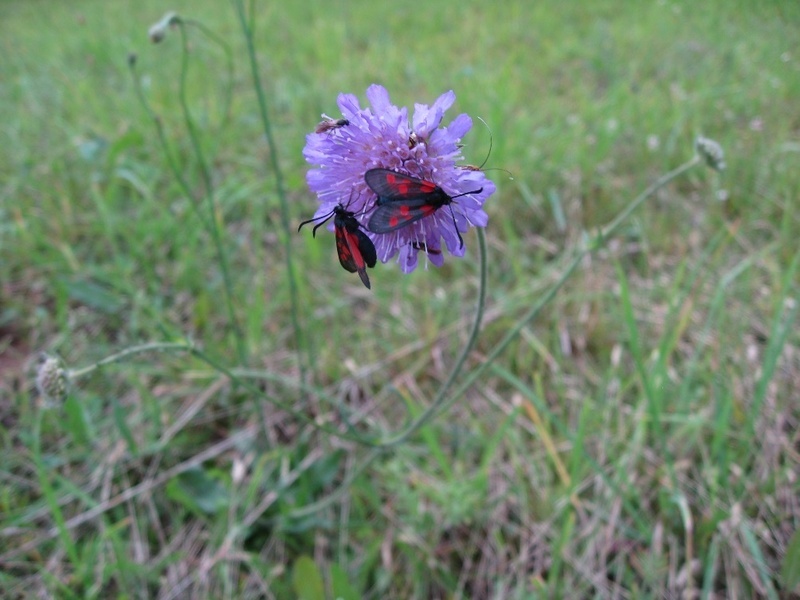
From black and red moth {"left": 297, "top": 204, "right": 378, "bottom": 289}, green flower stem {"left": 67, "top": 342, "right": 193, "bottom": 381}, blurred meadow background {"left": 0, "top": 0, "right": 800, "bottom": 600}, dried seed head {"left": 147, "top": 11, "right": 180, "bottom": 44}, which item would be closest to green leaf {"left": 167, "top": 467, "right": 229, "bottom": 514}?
blurred meadow background {"left": 0, "top": 0, "right": 800, "bottom": 600}

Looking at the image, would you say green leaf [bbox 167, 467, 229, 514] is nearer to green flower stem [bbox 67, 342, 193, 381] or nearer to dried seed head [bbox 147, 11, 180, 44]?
green flower stem [bbox 67, 342, 193, 381]

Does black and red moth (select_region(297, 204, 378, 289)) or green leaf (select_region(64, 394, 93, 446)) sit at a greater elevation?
black and red moth (select_region(297, 204, 378, 289))

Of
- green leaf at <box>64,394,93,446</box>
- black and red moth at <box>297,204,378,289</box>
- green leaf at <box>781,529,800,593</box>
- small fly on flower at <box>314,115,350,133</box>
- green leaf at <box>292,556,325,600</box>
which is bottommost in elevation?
green leaf at <box>781,529,800,593</box>

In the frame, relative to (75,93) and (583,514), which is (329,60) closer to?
(75,93)

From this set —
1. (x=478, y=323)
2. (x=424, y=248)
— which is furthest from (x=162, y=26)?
(x=478, y=323)

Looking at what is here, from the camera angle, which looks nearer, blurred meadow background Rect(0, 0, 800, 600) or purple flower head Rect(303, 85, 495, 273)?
purple flower head Rect(303, 85, 495, 273)

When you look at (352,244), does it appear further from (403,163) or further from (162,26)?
(162,26)

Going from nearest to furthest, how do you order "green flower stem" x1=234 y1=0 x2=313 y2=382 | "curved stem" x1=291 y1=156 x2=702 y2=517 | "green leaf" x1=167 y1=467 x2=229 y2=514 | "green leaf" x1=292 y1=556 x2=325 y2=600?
"curved stem" x1=291 y1=156 x2=702 y2=517
"green leaf" x1=292 y1=556 x2=325 y2=600
"green flower stem" x1=234 y1=0 x2=313 y2=382
"green leaf" x1=167 y1=467 x2=229 y2=514

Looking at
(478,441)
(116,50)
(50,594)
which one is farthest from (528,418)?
(116,50)

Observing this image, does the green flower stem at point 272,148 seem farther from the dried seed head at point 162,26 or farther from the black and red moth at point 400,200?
the black and red moth at point 400,200
